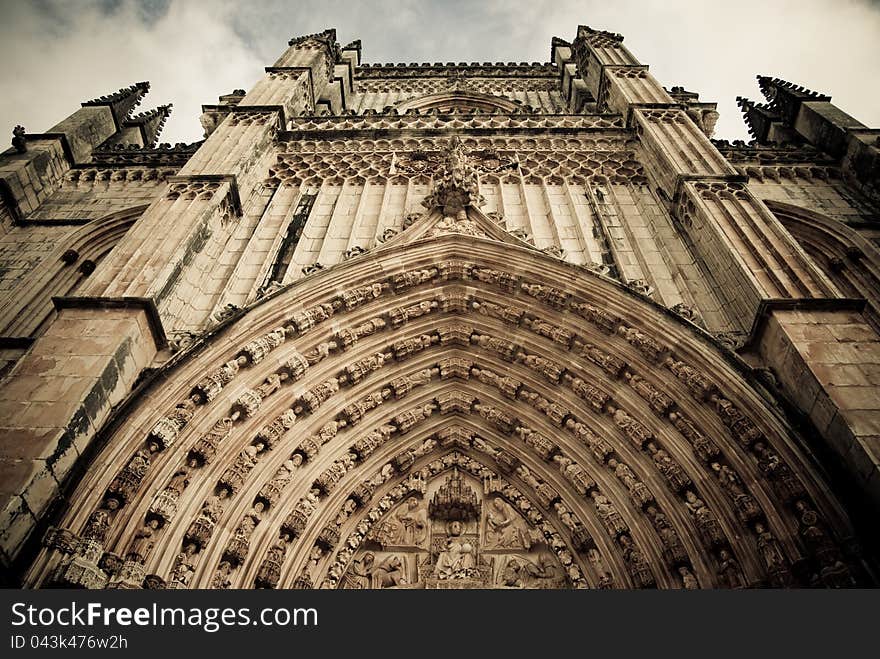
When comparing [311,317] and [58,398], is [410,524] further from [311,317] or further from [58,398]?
[58,398]

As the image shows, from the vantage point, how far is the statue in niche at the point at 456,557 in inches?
267

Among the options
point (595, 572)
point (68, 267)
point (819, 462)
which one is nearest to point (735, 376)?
point (819, 462)

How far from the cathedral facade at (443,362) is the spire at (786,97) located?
101 inches

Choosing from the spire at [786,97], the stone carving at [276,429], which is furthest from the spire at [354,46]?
the stone carving at [276,429]

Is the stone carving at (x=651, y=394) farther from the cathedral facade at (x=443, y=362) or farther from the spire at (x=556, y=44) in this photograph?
the spire at (x=556, y=44)

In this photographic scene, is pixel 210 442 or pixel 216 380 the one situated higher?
pixel 216 380

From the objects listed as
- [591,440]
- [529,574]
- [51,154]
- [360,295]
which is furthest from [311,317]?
[51,154]

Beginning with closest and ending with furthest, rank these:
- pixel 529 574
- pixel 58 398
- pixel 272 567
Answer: pixel 58 398 → pixel 272 567 → pixel 529 574

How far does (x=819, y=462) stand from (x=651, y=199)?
18.9 ft

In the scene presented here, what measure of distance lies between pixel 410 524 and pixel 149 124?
14540 millimetres

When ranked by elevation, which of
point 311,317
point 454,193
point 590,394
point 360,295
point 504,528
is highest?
point 454,193

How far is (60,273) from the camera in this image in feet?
31.6

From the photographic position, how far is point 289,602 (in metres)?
4.12

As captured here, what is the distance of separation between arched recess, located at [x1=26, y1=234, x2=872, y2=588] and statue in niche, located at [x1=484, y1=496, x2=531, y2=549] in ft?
0.15
